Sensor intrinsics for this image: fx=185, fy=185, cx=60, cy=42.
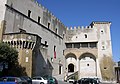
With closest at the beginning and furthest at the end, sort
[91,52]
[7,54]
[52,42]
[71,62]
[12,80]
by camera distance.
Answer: [12,80] → [7,54] → [52,42] → [91,52] → [71,62]

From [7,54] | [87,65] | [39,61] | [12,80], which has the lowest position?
[12,80]

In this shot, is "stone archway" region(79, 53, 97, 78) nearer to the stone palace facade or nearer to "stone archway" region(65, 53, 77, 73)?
the stone palace facade

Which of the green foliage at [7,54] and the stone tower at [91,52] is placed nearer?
the green foliage at [7,54]

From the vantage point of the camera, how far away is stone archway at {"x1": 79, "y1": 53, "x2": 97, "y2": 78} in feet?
141

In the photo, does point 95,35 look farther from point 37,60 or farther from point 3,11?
point 3,11

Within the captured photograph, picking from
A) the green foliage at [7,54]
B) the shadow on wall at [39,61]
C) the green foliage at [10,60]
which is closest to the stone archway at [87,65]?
the shadow on wall at [39,61]

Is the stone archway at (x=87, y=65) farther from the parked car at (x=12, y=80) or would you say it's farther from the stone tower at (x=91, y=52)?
the parked car at (x=12, y=80)

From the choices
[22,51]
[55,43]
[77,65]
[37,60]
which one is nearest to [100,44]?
[77,65]

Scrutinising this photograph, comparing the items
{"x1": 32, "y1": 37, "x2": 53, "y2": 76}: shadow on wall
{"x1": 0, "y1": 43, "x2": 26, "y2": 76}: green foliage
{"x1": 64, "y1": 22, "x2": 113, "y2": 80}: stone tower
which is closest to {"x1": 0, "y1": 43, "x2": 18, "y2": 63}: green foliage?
{"x1": 0, "y1": 43, "x2": 26, "y2": 76}: green foliage

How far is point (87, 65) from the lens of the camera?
142ft

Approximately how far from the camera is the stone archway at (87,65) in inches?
1689

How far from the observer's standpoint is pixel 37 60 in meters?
27.6

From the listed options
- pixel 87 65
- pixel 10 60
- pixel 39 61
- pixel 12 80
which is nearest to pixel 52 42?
pixel 87 65

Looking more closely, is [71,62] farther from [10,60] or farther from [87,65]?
[10,60]
